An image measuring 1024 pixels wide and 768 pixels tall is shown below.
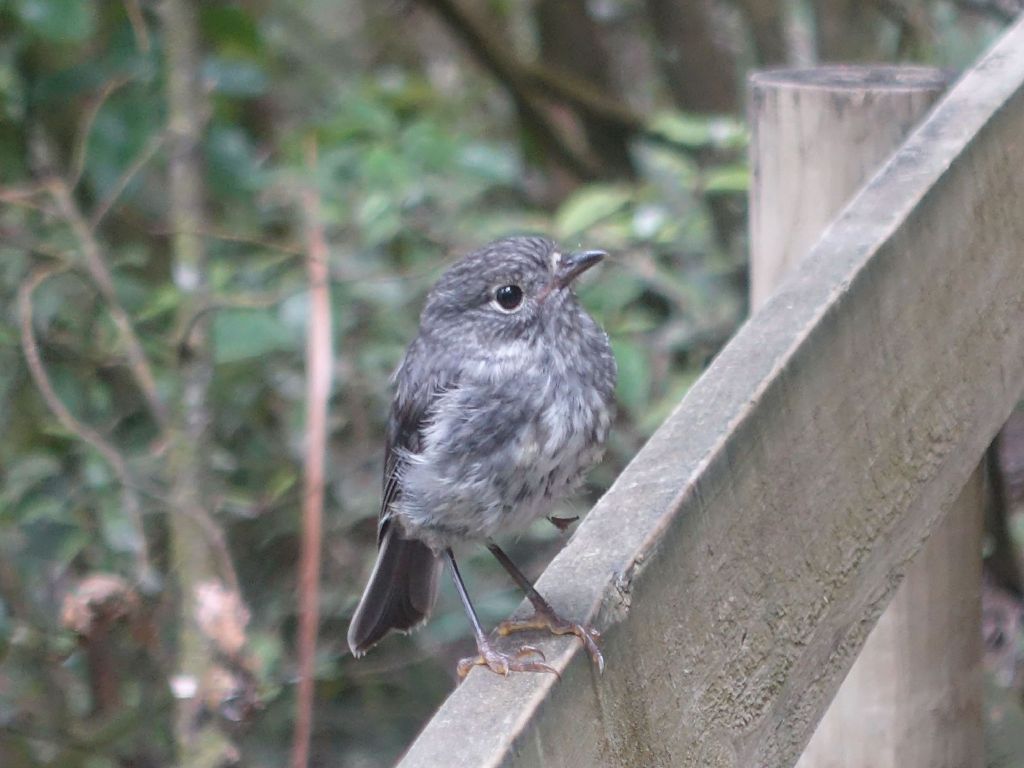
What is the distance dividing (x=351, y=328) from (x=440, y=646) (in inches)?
33.9

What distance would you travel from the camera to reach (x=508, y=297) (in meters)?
2.21

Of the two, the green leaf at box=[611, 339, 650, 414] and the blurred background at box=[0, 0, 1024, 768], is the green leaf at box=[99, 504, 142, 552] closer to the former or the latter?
the blurred background at box=[0, 0, 1024, 768]

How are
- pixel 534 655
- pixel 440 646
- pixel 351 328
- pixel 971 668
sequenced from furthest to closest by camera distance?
pixel 351 328
pixel 440 646
pixel 971 668
pixel 534 655

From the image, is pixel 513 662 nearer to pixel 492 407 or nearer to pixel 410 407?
pixel 492 407

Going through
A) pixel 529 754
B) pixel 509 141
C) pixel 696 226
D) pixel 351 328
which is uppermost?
pixel 509 141

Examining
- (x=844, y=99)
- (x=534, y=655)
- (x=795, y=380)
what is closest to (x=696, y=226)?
(x=844, y=99)

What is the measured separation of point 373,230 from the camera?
3.51 m

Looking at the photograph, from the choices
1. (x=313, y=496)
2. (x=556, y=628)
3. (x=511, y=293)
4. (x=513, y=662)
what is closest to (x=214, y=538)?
(x=313, y=496)

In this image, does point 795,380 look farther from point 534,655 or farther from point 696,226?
point 696,226

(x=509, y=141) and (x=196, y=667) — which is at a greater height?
(x=509, y=141)

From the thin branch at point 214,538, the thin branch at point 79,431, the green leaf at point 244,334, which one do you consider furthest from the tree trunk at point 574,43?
the thin branch at point 214,538

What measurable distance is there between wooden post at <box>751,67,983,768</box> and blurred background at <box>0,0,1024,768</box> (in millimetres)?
507

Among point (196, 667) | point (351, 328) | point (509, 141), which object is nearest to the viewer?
point (196, 667)

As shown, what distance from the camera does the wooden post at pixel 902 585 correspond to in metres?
2.08
